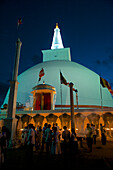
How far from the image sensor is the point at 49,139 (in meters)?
7.42

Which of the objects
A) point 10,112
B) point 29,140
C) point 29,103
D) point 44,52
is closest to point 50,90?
point 29,103

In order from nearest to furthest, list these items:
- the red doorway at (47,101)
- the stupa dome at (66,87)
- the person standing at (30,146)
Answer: the person standing at (30,146)
the red doorway at (47,101)
the stupa dome at (66,87)

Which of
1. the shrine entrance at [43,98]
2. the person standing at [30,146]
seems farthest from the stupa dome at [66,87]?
the person standing at [30,146]

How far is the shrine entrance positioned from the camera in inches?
727

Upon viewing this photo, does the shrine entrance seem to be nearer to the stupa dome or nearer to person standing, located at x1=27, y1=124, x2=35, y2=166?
the stupa dome

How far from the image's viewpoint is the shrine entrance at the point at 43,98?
18.5m

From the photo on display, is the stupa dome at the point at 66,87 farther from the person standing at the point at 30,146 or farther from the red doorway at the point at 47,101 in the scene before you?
the person standing at the point at 30,146

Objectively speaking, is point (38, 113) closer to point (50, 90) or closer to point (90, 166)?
point (50, 90)

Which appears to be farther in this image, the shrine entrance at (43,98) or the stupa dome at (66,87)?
the stupa dome at (66,87)

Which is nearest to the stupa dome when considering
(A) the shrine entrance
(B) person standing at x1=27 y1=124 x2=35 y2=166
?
(A) the shrine entrance

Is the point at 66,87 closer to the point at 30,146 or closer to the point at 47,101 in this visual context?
the point at 47,101

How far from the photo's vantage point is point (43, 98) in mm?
18828

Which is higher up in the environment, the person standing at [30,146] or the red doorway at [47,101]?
the red doorway at [47,101]

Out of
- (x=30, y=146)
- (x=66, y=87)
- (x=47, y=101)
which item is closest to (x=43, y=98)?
(x=47, y=101)
